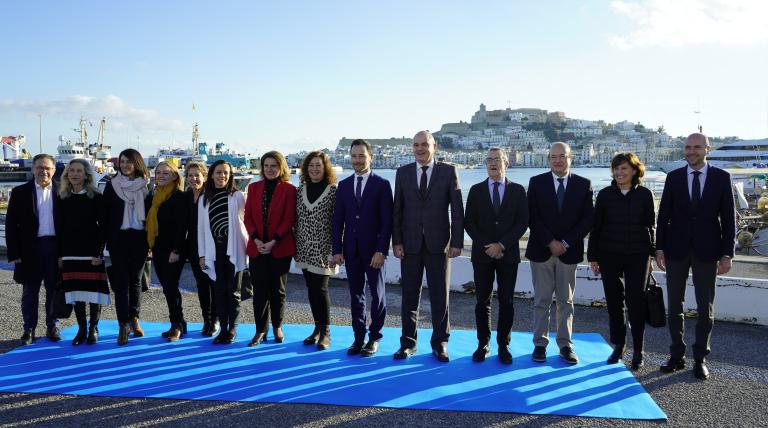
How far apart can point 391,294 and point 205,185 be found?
3.03 meters

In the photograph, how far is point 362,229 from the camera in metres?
4.39

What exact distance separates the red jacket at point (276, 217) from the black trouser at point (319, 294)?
0.87 ft

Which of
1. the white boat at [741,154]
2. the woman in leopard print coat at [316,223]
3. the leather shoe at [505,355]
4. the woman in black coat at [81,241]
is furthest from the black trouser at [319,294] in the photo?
the white boat at [741,154]

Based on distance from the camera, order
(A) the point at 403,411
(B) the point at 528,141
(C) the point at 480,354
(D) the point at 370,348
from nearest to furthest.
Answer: (A) the point at 403,411, (C) the point at 480,354, (D) the point at 370,348, (B) the point at 528,141

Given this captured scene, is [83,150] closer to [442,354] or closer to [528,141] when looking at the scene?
[442,354]

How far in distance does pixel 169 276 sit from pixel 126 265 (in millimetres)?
373

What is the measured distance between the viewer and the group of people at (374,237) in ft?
13.7

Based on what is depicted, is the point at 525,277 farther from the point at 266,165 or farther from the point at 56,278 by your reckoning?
the point at 56,278

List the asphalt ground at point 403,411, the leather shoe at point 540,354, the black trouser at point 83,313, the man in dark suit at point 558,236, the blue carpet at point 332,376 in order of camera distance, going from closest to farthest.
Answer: the asphalt ground at point 403,411
the blue carpet at point 332,376
the man in dark suit at point 558,236
the leather shoe at point 540,354
the black trouser at point 83,313

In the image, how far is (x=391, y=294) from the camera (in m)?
7.08

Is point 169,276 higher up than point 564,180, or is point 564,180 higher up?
point 564,180

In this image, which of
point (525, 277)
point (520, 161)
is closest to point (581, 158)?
point (520, 161)

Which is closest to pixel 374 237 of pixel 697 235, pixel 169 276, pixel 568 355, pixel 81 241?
pixel 568 355

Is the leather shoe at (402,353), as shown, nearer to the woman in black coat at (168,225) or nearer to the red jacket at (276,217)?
the red jacket at (276,217)
